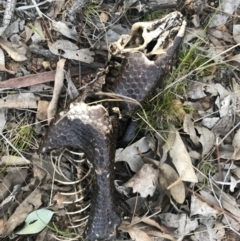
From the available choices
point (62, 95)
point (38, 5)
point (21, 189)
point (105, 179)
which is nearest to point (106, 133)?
point (105, 179)

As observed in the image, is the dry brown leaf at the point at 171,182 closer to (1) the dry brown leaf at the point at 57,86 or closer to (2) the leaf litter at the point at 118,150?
(2) the leaf litter at the point at 118,150

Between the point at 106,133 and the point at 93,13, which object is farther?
the point at 93,13

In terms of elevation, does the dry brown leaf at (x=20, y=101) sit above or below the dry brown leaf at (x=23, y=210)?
above

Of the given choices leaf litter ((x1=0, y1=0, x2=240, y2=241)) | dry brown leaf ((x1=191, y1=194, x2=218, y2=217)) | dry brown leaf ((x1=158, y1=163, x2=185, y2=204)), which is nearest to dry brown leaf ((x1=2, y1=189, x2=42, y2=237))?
leaf litter ((x1=0, y1=0, x2=240, y2=241))

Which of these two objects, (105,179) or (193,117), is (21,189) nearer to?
(105,179)

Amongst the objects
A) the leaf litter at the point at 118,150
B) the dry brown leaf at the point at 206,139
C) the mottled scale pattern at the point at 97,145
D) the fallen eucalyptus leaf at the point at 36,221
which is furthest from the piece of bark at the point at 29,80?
the dry brown leaf at the point at 206,139

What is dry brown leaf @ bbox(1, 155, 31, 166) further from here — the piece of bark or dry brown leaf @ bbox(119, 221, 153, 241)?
dry brown leaf @ bbox(119, 221, 153, 241)

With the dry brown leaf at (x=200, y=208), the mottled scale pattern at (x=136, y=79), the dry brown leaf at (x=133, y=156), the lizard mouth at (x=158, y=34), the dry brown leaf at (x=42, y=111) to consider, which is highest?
the lizard mouth at (x=158, y=34)

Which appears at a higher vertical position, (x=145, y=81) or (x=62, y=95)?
Answer: (x=145, y=81)
